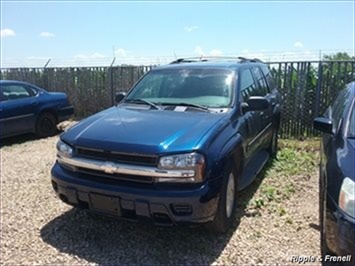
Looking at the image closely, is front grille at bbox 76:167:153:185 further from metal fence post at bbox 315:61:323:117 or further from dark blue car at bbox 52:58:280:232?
metal fence post at bbox 315:61:323:117

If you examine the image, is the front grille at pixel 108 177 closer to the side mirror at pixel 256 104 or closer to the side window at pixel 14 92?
the side mirror at pixel 256 104

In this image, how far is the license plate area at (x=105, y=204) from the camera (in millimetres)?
3482

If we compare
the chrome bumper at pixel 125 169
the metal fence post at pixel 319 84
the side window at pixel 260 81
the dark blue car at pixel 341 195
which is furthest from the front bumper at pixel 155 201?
the metal fence post at pixel 319 84

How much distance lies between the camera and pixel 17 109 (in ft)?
28.9

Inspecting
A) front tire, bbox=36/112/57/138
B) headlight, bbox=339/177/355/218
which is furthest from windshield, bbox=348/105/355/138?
front tire, bbox=36/112/57/138

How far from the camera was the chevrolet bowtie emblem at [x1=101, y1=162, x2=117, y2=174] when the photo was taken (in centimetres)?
351

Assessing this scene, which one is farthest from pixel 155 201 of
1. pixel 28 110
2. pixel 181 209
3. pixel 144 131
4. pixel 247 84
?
pixel 28 110

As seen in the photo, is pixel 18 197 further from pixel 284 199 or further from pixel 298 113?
pixel 298 113

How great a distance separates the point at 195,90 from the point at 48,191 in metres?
2.54

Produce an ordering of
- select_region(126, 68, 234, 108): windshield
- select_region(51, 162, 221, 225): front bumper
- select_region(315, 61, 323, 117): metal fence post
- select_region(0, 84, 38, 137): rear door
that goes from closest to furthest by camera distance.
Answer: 1. select_region(51, 162, 221, 225): front bumper
2. select_region(126, 68, 234, 108): windshield
3. select_region(315, 61, 323, 117): metal fence post
4. select_region(0, 84, 38, 137): rear door

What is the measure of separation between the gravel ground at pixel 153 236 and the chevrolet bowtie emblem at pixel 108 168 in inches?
31.2

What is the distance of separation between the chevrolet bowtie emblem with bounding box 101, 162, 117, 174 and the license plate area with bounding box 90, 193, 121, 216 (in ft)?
0.76

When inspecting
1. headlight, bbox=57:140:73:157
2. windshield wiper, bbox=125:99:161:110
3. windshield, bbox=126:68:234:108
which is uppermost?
windshield, bbox=126:68:234:108

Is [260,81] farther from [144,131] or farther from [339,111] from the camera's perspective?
[144,131]
